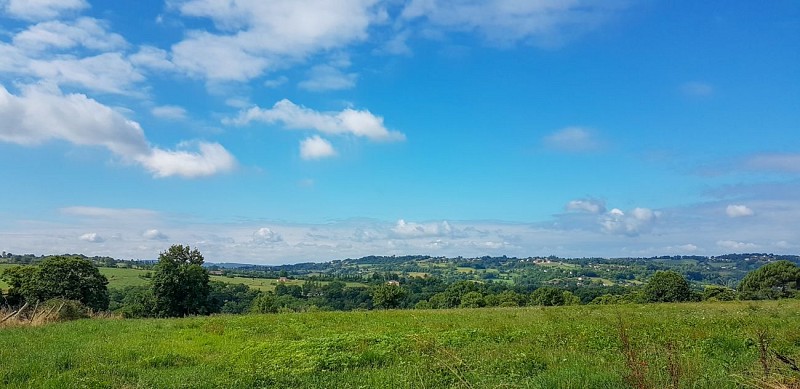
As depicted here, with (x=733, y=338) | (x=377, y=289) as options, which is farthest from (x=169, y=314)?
(x=733, y=338)

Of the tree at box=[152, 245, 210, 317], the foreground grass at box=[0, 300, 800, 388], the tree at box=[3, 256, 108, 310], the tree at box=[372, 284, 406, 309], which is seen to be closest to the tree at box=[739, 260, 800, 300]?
the tree at box=[372, 284, 406, 309]

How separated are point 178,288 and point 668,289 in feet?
172

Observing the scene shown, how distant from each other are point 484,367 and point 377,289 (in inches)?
1623

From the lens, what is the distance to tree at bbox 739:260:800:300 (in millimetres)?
56531

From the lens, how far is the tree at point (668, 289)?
5272 cm

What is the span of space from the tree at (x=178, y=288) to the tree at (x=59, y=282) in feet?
28.6

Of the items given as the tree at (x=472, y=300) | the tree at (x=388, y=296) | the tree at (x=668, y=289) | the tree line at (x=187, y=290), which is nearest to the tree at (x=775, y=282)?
the tree line at (x=187, y=290)

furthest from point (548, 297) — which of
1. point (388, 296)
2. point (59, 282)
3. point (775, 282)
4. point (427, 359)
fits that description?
point (59, 282)

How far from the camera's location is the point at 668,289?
53.0 m

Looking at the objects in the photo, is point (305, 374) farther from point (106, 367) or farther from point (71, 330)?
point (71, 330)

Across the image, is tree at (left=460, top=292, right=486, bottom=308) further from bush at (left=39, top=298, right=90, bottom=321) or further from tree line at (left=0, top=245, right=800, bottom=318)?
bush at (left=39, top=298, right=90, bottom=321)

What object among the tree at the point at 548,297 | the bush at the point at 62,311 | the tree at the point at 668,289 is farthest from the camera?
the tree at the point at 548,297

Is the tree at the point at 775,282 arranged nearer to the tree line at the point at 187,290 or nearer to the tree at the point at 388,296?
the tree line at the point at 187,290

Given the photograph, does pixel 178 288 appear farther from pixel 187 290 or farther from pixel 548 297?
pixel 548 297
